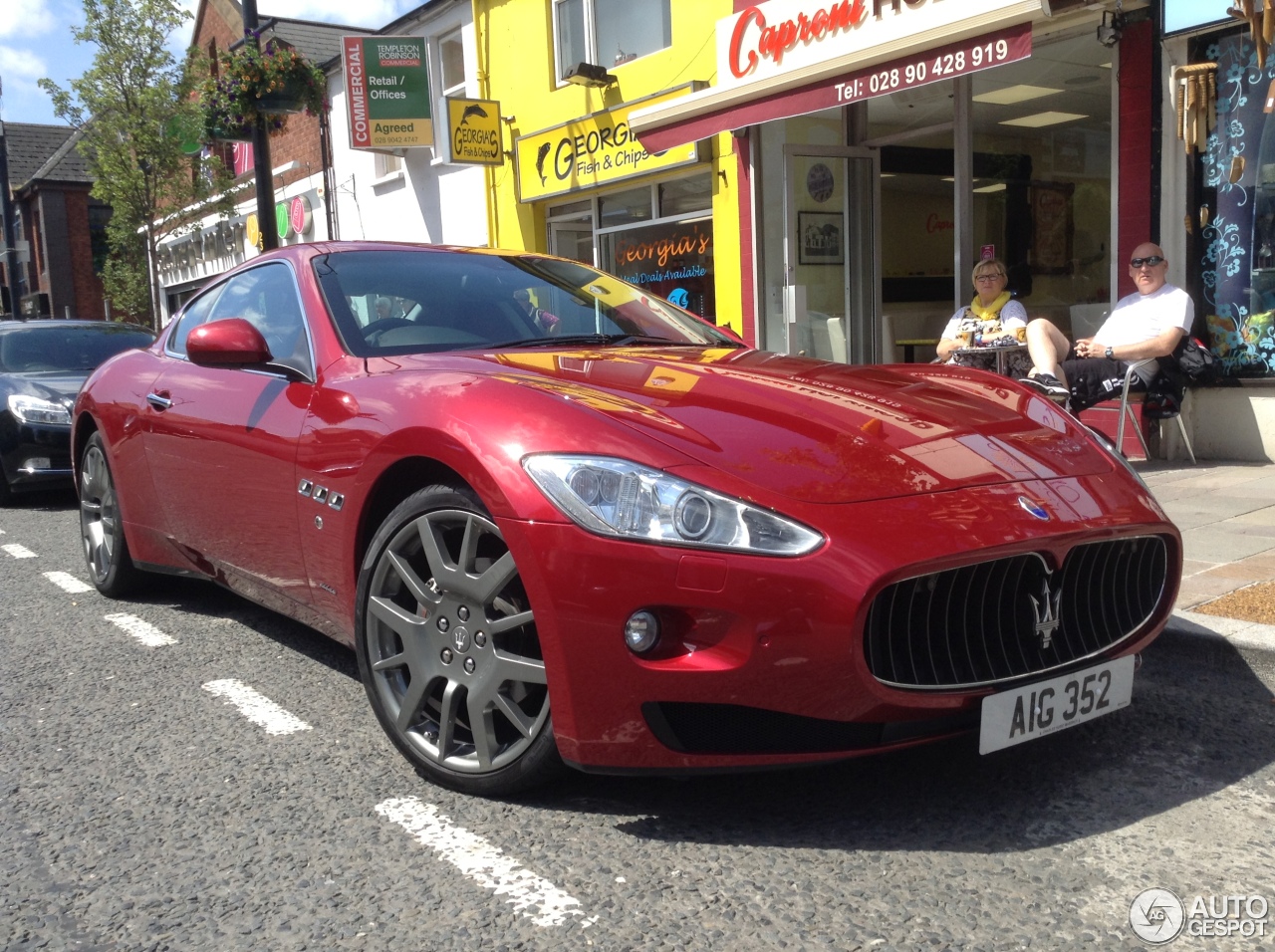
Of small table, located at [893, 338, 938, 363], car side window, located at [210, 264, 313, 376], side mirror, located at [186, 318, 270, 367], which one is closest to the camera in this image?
side mirror, located at [186, 318, 270, 367]

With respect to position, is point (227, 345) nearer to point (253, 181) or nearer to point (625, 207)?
point (625, 207)

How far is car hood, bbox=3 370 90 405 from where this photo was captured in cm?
853

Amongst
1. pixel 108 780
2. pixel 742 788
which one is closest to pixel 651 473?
pixel 742 788

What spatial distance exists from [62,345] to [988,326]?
24.0 ft

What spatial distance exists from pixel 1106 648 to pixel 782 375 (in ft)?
3.60

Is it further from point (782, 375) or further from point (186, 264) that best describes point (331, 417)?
point (186, 264)

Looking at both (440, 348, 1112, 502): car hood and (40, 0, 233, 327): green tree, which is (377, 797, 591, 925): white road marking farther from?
(40, 0, 233, 327): green tree

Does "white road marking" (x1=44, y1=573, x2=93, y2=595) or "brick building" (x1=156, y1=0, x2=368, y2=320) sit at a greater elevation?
"brick building" (x1=156, y1=0, x2=368, y2=320)

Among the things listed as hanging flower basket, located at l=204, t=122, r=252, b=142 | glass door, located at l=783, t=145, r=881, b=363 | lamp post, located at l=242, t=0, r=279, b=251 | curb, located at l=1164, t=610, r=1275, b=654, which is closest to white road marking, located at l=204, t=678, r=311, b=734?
curb, located at l=1164, t=610, r=1275, b=654

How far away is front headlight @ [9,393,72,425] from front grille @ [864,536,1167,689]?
767 centimetres

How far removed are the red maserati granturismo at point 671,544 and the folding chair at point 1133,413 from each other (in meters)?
3.02

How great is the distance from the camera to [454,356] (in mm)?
3236

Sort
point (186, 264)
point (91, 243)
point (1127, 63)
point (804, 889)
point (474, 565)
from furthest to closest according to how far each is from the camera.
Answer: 1. point (91, 243)
2. point (186, 264)
3. point (1127, 63)
4. point (474, 565)
5. point (804, 889)

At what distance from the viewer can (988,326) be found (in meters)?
7.16
